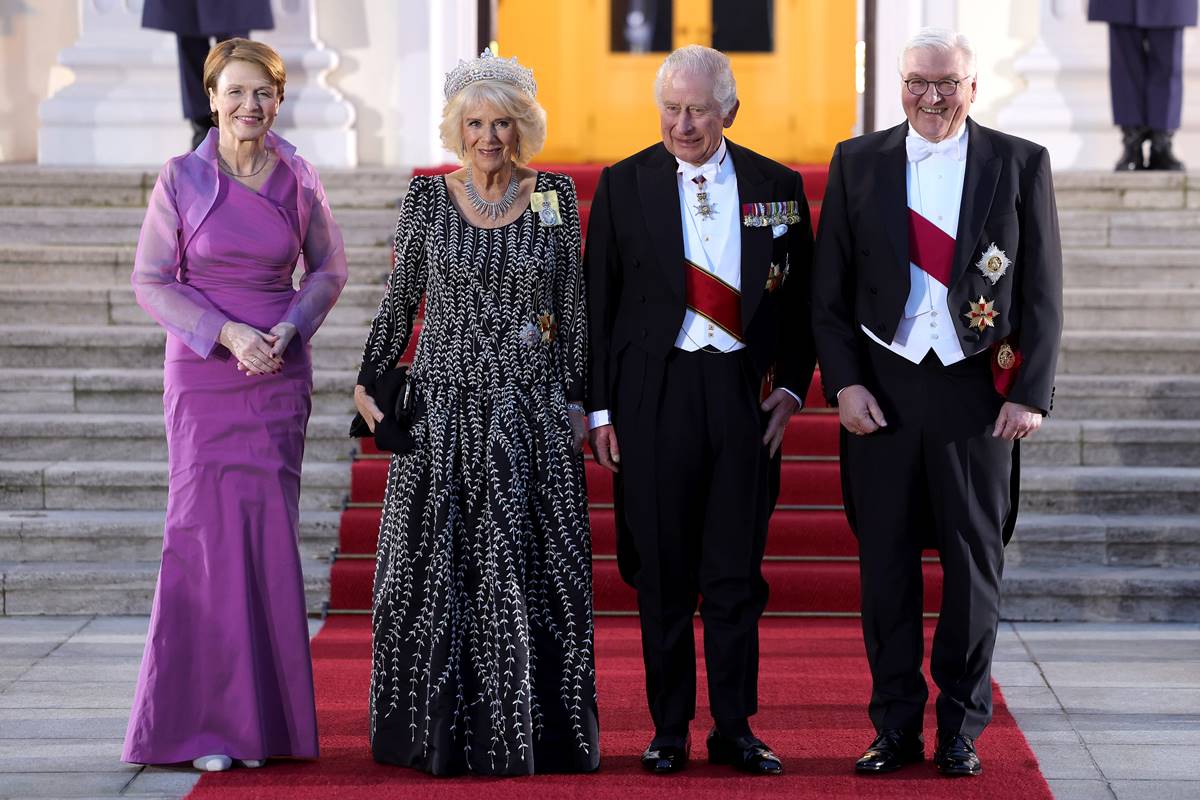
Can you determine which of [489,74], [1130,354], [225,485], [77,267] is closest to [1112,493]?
[1130,354]

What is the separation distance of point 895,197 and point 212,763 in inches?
74.3

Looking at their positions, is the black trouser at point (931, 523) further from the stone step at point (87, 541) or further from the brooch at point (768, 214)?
the stone step at point (87, 541)

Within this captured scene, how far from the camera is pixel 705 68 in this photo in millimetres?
3422

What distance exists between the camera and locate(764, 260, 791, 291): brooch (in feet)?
11.7

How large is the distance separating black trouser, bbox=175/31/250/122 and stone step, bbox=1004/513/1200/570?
3.89m

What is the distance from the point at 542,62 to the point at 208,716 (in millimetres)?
6227

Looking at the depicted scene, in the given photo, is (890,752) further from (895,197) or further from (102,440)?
(102,440)

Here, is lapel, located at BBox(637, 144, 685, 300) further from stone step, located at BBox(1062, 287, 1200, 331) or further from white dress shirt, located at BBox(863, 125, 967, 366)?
stone step, located at BBox(1062, 287, 1200, 331)

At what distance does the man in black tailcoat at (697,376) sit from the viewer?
3527 mm

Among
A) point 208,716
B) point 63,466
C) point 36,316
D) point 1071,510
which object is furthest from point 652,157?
point 36,316

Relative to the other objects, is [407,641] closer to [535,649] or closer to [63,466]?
[535,649]

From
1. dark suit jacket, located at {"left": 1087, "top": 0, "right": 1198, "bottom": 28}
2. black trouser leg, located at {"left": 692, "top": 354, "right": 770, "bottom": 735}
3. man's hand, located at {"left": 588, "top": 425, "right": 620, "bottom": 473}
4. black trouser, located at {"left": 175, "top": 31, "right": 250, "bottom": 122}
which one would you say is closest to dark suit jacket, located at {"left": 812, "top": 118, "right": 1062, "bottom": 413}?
black trouser leg, located at {"left": 692, "top": 354, "right": 770, "bottom": 735}

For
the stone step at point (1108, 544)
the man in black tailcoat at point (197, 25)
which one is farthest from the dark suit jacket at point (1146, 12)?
the man in black tailcoat at point (197, 25)

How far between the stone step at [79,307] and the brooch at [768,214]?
3.00 meters
